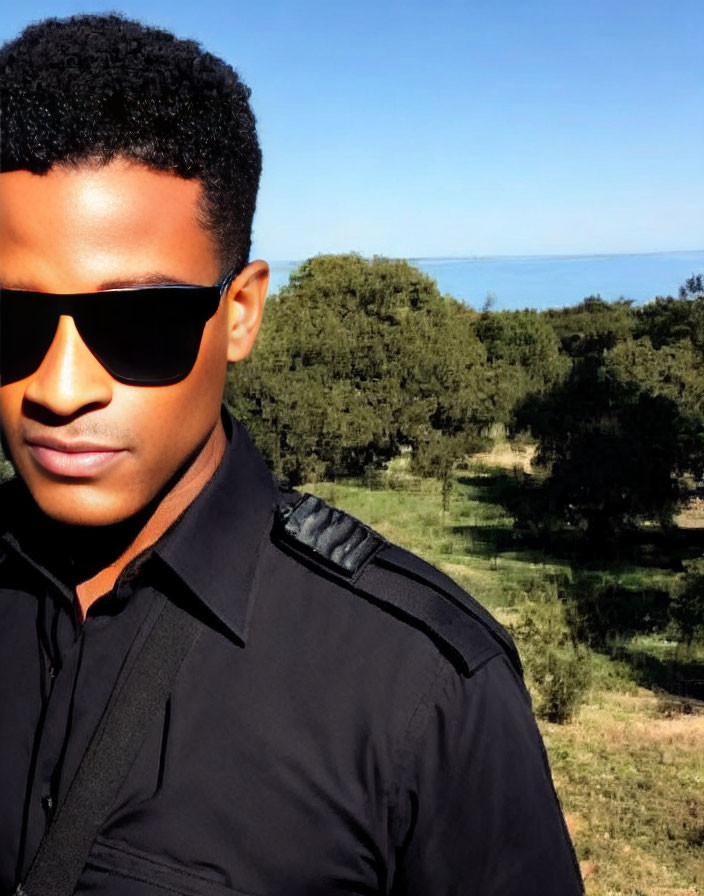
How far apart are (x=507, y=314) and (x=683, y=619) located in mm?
31928

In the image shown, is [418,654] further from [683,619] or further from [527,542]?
[527,542]

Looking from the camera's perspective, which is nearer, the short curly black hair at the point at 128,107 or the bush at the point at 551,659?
the short curly black hair at the point at 128,107

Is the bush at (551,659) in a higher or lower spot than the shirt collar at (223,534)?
lower

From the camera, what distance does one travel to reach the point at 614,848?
764 centimetres

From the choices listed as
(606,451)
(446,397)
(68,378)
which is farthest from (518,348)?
(68,378)

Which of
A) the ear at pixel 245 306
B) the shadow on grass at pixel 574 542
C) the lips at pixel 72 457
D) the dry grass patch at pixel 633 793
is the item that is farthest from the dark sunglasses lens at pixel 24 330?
the shadow on grass at pixel 574 542

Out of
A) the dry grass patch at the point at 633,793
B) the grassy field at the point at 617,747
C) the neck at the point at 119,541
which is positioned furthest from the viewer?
the grassy field at the point at 617,747

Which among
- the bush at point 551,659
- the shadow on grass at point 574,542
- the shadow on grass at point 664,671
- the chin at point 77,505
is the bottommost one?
the shadow on grass at point 664,671

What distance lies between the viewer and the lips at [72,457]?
4.33 feet

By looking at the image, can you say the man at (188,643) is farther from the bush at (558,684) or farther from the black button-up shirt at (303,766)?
the bush at (558,684)

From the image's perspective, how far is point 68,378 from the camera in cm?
130

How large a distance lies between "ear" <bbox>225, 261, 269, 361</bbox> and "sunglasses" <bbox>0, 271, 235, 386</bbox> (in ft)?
0.39

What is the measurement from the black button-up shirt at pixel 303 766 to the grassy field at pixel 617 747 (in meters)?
6.38

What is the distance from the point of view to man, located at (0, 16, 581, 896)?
1.31 m
